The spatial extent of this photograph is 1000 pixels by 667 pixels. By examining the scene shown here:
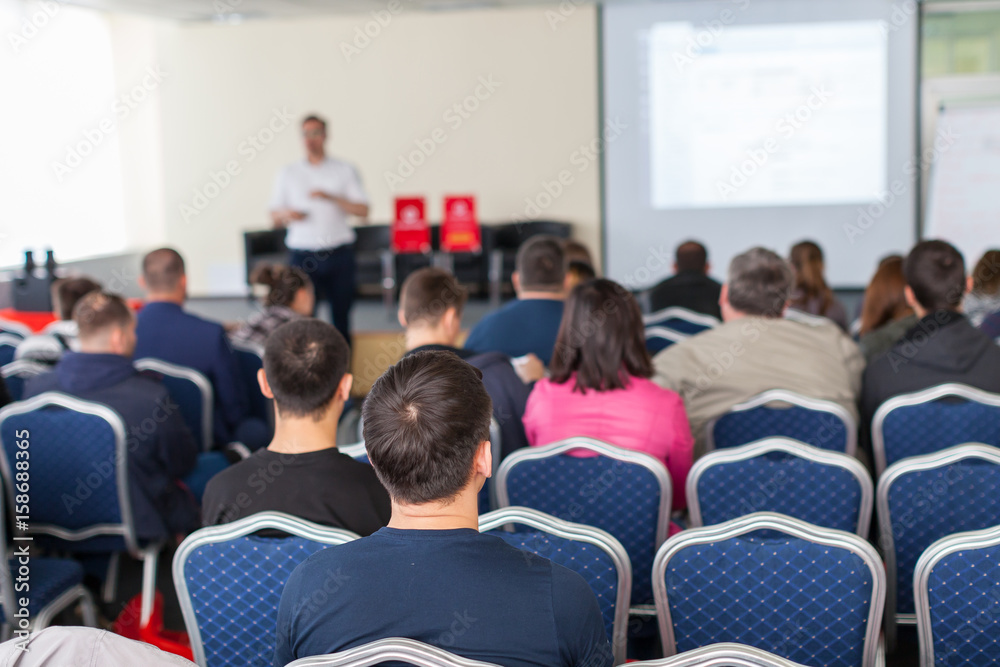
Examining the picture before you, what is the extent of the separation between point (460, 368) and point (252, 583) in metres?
0.68

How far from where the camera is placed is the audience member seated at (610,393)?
2.58 m

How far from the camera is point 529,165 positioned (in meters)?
9.52

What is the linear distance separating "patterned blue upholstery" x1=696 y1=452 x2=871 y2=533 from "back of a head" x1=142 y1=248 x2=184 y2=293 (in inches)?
102

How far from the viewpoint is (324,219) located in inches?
263

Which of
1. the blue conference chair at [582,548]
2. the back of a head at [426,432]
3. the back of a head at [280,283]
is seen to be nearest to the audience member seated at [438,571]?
the back of a head at [426,432]

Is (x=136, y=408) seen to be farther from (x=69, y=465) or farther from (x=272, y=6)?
(x=272, y=6)

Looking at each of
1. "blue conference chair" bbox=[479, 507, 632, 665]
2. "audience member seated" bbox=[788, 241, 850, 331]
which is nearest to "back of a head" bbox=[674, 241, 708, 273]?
"audience member seated" bbox=[788, 241, 850, 331]

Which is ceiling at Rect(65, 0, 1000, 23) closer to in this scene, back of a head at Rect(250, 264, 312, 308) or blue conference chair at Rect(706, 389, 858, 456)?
back of a head at Rect(250, 264, 312, 308)

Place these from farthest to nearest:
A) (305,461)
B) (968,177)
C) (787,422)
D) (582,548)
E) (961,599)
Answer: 1. (968,177)
2. (787,422)
3. (305,461)
4. (582,548)
5. (961,599)

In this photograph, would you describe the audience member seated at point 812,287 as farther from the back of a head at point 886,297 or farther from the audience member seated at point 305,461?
the audience member seated at point 305,461

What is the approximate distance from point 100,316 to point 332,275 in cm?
356

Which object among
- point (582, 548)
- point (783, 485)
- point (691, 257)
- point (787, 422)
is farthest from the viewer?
point (691, 257)

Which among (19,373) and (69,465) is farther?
(19,373)

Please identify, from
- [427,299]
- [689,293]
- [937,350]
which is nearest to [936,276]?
[937,350]
